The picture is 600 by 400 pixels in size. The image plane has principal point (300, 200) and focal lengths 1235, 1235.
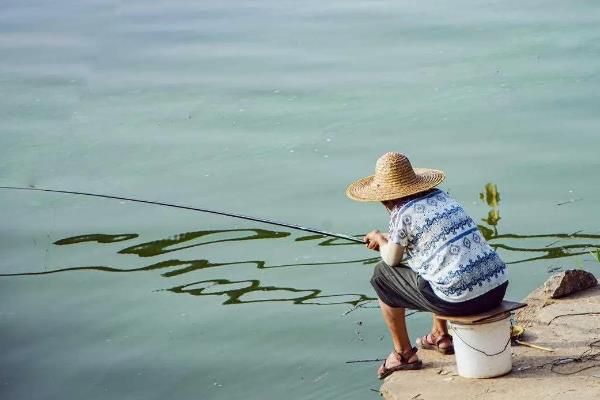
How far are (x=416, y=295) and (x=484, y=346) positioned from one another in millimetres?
301

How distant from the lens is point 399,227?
4.33 m

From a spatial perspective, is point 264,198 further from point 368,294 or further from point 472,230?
point 472,230

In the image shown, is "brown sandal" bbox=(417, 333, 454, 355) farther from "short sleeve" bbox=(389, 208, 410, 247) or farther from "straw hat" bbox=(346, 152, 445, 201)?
"straw hat" bbox=(346, 152, 445, 201)

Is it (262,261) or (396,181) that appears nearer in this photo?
(396,181)

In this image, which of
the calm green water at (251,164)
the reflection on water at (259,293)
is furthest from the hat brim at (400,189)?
the reflection on water at (259,293)

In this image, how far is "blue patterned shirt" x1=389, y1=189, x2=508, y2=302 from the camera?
4.30m

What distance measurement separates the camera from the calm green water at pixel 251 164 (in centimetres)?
543

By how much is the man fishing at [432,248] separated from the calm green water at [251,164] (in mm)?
629

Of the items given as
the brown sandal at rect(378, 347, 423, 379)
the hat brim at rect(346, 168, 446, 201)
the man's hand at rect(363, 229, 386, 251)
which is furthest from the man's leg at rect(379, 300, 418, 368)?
the hat brim at rect(346, 168, 446, 201)

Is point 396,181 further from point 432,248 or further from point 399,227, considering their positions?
point 432,248

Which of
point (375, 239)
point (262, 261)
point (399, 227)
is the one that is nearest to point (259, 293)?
point (262, 261)

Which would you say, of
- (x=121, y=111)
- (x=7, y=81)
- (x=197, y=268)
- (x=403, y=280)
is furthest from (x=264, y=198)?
(x=7, y=81)

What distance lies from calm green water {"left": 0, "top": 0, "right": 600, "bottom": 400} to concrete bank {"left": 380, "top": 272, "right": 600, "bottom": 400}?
0.33 metres

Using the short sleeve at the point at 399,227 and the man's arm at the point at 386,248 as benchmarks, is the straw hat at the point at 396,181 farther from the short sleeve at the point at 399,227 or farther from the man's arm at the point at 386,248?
the man's arm at the point at 386,248
